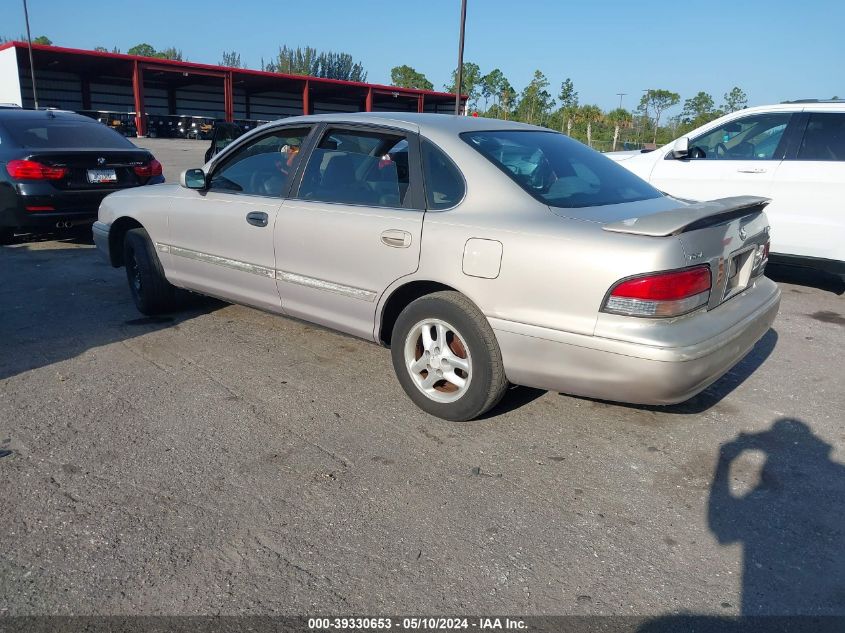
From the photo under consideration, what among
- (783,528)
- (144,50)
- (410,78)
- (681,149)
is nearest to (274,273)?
(783,528)

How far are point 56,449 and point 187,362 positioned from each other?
1.23 meters

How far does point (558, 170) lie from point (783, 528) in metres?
2.15

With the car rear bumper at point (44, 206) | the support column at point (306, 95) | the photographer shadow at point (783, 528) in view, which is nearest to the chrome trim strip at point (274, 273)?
the photographer shadow at point (783, 528)

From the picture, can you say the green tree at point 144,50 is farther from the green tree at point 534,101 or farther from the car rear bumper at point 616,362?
the car rear bumper at point 616,362

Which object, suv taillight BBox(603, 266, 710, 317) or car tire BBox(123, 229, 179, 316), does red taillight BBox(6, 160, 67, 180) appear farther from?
suv taillight BBox(603, 266, 710, 317)

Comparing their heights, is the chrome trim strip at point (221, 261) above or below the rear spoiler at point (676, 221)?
below

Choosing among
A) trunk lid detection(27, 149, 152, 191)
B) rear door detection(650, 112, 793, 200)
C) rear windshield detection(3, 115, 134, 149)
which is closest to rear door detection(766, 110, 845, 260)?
rear door detection(650, 112, 793, 200)

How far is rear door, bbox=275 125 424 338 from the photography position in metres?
3.67

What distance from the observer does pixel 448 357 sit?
3.54m

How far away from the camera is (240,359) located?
446cm

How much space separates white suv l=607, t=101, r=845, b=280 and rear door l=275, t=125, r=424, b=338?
428cm

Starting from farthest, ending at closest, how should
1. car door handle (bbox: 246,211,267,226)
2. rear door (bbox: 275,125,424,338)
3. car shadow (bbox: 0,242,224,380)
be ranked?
car shadow (bbox: 0,242,224,380)
car door handle (bbox: 246,211,267,226)
rear door (bbox: 275,125,424,338)

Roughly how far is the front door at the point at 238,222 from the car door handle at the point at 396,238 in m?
0.93

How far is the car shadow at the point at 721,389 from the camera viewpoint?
3.83 m
